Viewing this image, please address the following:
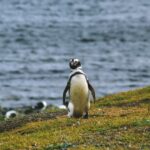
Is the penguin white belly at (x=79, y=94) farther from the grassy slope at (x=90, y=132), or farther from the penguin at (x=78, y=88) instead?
the grassy slope at (x=90, y=132)

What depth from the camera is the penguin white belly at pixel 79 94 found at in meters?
22.0

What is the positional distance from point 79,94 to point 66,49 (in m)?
56.0

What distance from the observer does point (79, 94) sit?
22.2m

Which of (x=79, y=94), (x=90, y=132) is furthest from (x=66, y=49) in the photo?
(x=90, y=132)

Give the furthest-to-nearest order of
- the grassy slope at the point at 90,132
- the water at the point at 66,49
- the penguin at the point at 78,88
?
the water at the point at 66,49, the penguin at the point at 78,88, the grassy slope at the point at 90,132

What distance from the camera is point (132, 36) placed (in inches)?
3588

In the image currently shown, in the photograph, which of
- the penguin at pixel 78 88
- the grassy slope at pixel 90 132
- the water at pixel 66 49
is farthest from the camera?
the water at pixel 66 49

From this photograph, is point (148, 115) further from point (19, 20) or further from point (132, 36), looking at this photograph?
point (19, 20)

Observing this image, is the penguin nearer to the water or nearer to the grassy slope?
the grassy slope

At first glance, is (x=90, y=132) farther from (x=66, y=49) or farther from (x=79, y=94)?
(x=66, y=49)

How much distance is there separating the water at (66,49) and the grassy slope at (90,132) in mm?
26303

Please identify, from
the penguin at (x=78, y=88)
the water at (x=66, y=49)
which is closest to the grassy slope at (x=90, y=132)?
the penguin at (x=78, y=88)

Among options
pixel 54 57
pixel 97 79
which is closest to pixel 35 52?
pixel 54 57

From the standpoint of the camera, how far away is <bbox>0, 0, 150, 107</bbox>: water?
56.8 meters
